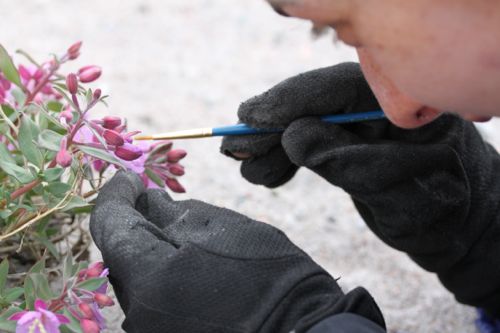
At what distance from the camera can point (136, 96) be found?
8.00 feet

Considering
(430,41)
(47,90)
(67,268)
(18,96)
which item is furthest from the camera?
→ (47,90)

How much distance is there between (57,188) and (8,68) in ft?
0.88

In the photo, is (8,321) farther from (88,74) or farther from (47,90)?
(47,90)

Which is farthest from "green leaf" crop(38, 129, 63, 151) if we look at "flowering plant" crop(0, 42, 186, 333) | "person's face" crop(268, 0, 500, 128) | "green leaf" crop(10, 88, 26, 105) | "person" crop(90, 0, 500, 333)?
"person's face" crop(268, 0, 500, 128)

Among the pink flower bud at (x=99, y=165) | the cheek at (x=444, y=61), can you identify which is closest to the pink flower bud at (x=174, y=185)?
the pink flower bud at (x=99, y=165)

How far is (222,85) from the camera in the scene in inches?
101

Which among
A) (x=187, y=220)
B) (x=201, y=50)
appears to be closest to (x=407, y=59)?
(x=187, y=220)

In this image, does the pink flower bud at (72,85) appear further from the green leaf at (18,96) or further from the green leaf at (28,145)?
the green leaf at (18,96)

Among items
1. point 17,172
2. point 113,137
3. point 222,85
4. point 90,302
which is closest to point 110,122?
point 113,137

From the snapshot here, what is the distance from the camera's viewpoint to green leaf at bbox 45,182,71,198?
1.15m

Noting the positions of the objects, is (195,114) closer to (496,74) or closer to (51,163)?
(51,163)

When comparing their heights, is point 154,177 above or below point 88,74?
below

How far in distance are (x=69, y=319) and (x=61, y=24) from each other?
6.17ft

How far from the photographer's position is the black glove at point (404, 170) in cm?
125
